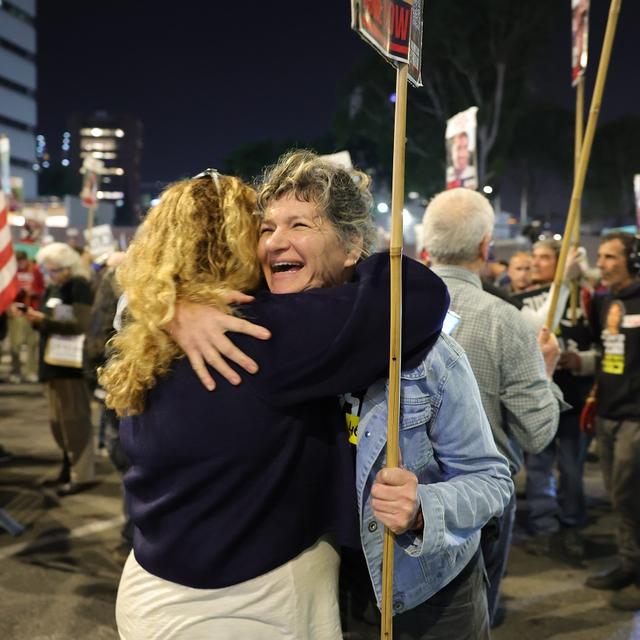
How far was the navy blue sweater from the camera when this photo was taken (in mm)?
1740

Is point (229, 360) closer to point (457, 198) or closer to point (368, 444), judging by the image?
point (368, 444)

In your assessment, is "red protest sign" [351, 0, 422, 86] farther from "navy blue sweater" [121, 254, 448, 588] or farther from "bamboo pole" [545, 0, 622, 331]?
"bamboo pole" [545, 0, 622, 331]

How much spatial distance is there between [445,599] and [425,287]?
2.89 feet

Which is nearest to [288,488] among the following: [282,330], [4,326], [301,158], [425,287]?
[282,330]

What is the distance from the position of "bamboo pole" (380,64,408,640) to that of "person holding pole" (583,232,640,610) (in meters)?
3.62

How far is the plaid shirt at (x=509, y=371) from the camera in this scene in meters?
3.11

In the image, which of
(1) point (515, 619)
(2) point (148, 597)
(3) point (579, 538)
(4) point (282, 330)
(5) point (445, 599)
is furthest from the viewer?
(3) point (579, 538)

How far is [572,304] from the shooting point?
19.6 feet

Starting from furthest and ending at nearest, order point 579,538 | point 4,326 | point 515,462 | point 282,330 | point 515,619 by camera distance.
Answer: point 4,326
point 579,538
point 515,619
point 515,462
point 282,330

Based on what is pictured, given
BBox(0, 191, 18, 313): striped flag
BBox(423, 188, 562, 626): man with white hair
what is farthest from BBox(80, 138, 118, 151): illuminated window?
BBox(423, 188, 562, 626): man with white hair

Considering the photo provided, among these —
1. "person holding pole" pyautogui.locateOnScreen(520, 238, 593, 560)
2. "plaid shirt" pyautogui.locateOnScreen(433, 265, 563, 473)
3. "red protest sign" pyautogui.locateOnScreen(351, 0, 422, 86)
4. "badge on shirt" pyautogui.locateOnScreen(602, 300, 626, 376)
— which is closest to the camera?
"red protest sign" pyautogui.locateOnScreen(351, 0, 422, 86)

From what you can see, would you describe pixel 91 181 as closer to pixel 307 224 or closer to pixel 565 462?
pixel 565 462

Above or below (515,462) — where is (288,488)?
above

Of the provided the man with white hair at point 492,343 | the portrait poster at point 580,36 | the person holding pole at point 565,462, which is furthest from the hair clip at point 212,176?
the person holding pole at point 565,462
